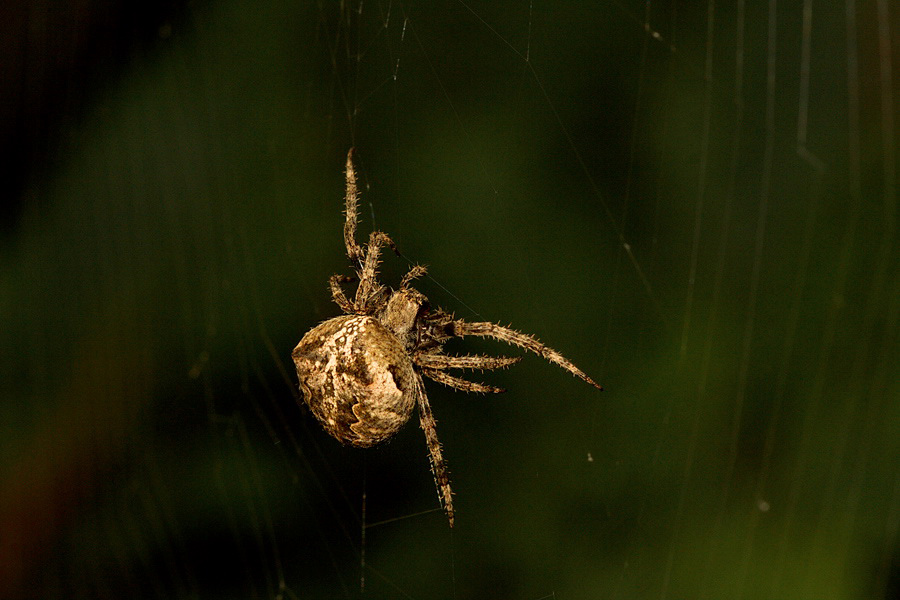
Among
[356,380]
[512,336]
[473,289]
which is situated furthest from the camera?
[473,289]

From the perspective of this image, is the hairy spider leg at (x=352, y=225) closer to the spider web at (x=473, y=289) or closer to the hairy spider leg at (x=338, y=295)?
the hairy spider leg at (x=338, y=295)

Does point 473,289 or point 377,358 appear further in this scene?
point 473,289

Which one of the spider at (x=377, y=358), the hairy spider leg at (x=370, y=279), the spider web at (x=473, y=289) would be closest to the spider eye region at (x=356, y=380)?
the spider at (x=377, y=358)

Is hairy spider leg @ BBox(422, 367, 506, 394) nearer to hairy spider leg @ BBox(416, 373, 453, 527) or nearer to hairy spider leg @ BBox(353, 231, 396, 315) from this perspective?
hairy spider leg @ BBox(416, 373, 453, 527)

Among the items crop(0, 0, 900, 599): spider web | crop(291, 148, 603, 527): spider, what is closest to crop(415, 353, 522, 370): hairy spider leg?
crop(291, 148, 603, 527): spider

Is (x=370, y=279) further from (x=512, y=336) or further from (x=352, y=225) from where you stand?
(x=512, y=336)

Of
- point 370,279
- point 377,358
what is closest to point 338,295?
point 370,279

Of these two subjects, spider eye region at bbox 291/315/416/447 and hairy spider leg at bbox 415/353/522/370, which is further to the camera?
hairy spider leg at bbox 415/353/522/370
